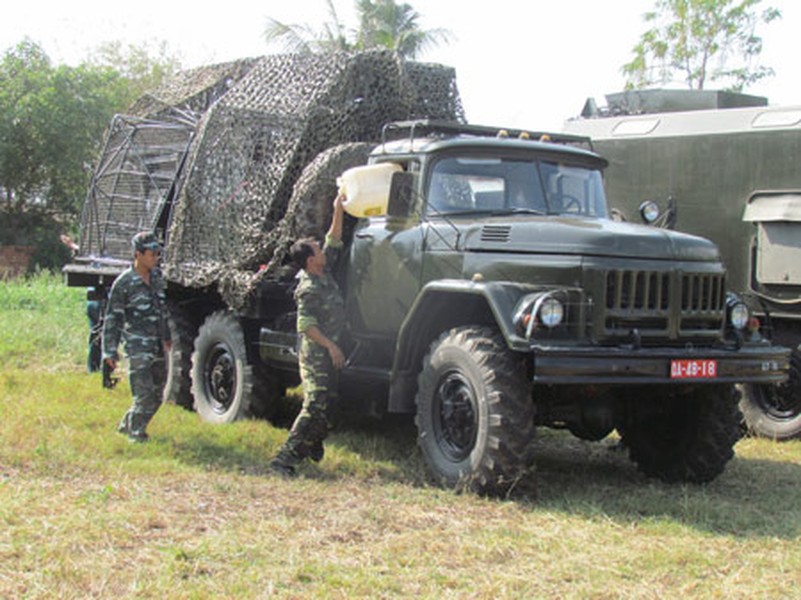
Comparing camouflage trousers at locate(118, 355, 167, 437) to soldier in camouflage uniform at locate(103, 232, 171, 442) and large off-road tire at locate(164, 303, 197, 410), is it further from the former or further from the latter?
large off-road tire at locate(164, 303, 197, 410)

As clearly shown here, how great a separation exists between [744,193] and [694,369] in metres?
3.96

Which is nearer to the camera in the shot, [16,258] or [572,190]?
[572,190]

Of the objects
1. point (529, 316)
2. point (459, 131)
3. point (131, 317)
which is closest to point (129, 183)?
point (131, 317)

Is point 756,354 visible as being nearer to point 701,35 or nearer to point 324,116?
point 324,116

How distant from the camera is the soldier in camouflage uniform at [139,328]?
8570 mm

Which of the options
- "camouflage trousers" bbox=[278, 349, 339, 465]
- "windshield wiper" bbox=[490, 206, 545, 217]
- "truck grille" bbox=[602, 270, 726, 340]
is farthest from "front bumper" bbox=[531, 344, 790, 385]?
"camouflage trousers" bbox=[278, 349, 339, 465]

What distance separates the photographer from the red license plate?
671 cm

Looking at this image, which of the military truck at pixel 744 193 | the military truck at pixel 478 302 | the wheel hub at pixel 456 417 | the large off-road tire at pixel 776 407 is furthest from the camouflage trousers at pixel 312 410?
the large off-road tire at pixel 776 407

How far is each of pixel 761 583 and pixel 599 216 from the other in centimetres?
364

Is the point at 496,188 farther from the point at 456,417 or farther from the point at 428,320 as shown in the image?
the point at 456,417

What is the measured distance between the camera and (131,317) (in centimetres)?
866

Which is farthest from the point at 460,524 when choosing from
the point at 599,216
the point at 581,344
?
the point at 599,216

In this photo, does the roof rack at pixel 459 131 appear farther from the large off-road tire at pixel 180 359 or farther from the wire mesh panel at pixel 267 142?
the large off-road tire at pixel 180 359

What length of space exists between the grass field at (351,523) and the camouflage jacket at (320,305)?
3.28ft
